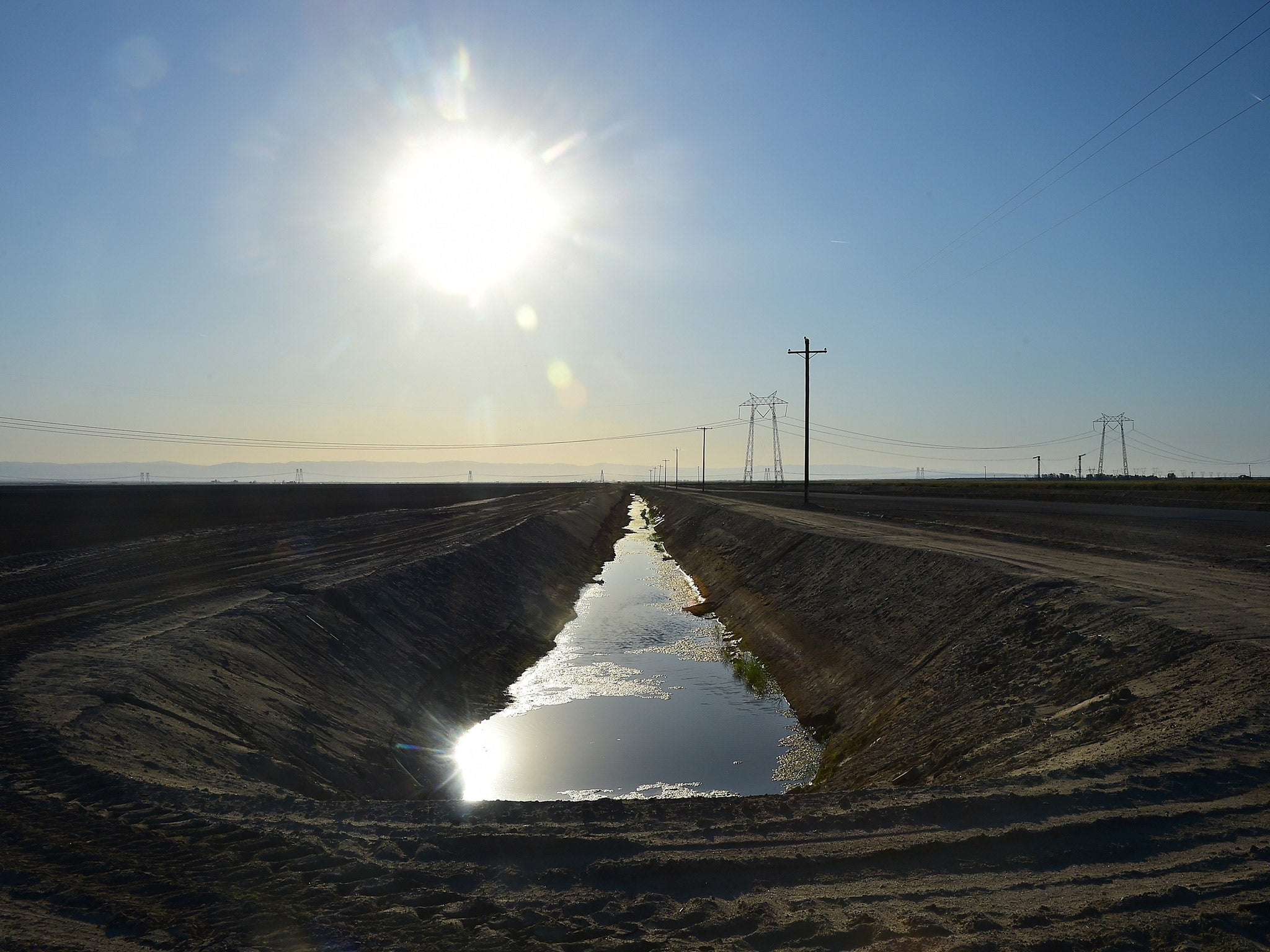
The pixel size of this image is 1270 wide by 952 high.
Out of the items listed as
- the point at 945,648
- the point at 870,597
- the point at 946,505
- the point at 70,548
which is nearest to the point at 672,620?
the point at 870,597

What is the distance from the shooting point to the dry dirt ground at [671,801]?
5.57m

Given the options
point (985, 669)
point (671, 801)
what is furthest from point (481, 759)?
point (985, 669)

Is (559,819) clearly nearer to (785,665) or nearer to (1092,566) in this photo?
(785,665)

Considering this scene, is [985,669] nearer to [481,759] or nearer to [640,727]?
[640,727]

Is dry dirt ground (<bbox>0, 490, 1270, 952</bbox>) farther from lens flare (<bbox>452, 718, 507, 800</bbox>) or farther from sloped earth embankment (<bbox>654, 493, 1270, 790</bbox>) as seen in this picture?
lens flare (<bbox>452, 718, 507, 800</bbox>)

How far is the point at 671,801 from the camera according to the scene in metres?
8.20

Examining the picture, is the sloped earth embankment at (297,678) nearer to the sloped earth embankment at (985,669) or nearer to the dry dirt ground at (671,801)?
the dry dirt ground at (671,801)

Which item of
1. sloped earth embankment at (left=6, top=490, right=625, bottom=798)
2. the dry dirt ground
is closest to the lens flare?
sloped earth embankment at (left=6, top=490, right=625, bottom=798)

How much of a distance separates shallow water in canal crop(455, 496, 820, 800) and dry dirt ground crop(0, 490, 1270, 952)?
97 centimetres

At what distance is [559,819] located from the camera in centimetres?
768

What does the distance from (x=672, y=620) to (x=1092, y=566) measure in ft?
48.2

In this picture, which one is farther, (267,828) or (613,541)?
(613,541)

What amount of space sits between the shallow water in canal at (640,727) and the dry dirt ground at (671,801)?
0.97 metres

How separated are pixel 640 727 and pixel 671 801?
916 centimetres
